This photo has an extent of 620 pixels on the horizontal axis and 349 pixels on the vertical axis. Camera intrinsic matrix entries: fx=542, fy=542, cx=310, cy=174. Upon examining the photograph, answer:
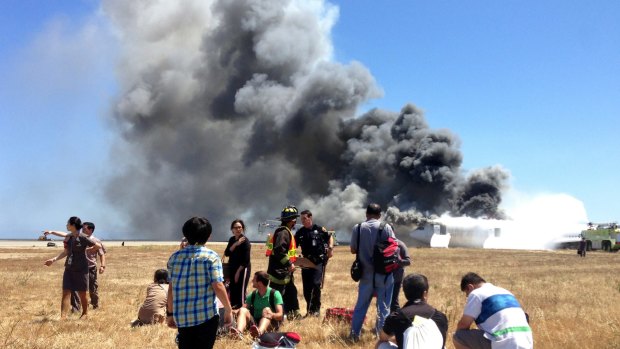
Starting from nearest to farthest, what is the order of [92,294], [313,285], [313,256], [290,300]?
[313,256], [313,285], [290,300], [92,294]

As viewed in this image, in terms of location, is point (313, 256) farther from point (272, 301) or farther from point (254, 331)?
point (254, 331)

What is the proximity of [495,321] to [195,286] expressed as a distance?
8.90 ft

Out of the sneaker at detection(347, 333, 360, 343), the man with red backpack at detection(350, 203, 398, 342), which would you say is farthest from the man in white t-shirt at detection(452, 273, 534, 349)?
the sneaker at detection(347, 333, 360, 343)

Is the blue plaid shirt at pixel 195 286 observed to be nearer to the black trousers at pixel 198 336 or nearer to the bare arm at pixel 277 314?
the black trousers at pixel 198 336

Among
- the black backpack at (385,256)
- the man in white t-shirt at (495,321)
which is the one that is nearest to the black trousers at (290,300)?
the black backpack at (385,256)

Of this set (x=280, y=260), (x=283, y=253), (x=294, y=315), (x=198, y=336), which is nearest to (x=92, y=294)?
(x=294, y=315)

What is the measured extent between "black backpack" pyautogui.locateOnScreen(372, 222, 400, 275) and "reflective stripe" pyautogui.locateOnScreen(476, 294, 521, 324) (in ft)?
6.92

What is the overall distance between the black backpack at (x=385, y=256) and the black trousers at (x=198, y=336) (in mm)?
2957

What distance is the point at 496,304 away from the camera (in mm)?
4961

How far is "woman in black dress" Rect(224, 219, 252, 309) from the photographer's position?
810 cm

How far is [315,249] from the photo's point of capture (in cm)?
910

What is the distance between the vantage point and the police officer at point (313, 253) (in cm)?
912

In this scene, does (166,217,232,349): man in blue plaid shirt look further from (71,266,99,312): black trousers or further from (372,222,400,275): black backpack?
(71,266,99,312): black trousers

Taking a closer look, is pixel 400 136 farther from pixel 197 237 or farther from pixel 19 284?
pixel 197 237
